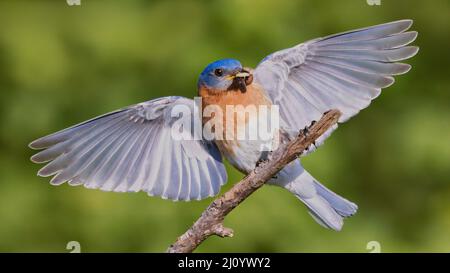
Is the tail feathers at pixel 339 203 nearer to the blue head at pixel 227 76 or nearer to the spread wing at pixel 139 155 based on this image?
the spread wing at pixel 139 155

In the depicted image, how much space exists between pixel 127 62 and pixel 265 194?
1233mm

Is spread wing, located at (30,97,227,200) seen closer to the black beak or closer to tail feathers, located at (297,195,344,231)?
the black beak

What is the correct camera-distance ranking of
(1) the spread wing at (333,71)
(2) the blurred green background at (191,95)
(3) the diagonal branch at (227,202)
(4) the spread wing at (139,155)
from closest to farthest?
(3) the diagonal branch at (227,202), (1) the spread wing at (333,71), (4) the spread wing at (139,155), (2) the blurred green background at (191,95)

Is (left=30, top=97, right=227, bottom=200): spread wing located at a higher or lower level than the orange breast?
lower

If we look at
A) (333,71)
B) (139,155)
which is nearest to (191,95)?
(139,155)

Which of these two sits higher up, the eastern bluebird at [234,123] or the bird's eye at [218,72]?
the bird's eye at [218,72]

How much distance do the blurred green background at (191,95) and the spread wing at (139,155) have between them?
0.37m

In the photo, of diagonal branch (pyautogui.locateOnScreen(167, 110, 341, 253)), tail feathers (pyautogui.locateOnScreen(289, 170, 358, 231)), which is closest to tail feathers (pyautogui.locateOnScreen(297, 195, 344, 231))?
tail feathers (pyautogui.locateOnScreen(289, 170, 358, 231))

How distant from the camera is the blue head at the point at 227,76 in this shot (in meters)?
4.99

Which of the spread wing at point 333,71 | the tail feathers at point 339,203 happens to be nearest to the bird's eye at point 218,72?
the spread wing at point 333,71

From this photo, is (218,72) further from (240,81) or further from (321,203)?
(321,203)

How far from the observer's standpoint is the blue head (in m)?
4.99

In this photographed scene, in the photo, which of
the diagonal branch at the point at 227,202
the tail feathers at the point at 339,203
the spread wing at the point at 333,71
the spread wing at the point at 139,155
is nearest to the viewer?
the diagonal branch at the point at 227,202

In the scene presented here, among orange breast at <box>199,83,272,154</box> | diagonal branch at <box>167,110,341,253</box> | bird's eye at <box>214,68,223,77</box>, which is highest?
bird's eye at <box>214,68,223,77</box>
